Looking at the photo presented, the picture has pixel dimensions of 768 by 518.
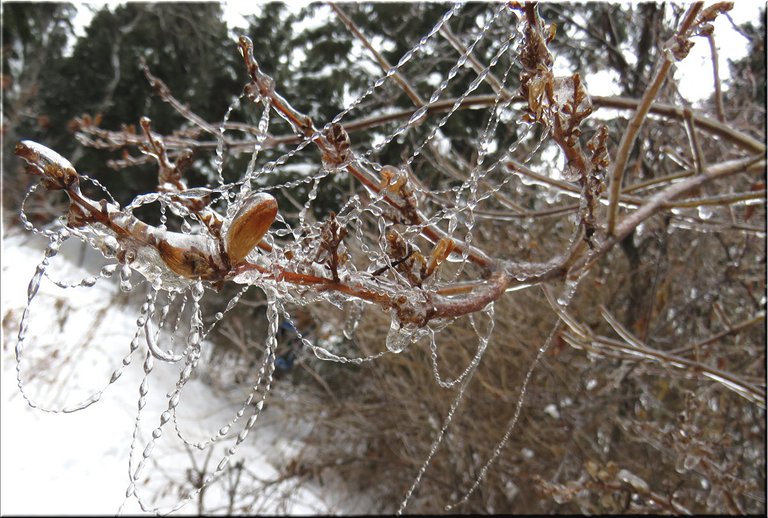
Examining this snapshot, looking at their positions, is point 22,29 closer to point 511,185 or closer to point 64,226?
point 511,185

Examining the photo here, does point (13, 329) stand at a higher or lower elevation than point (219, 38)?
lower

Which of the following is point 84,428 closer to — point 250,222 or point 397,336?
point 397,336

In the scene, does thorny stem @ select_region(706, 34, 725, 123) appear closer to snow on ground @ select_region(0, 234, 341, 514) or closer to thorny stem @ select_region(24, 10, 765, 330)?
thorny stem @ select_region(24, 10, 765, 330)

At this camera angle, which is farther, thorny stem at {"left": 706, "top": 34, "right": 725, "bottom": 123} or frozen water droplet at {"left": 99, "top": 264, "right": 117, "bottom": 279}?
thorny stem at {"left": 706, "top": 34, "right": 725, "bottom": 123}

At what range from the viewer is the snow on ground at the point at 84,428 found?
3.08 m

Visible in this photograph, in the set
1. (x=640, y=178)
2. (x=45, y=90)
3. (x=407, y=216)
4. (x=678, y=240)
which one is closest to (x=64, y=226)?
(x=407, y=216)

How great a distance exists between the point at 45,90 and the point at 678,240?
8.28 meters

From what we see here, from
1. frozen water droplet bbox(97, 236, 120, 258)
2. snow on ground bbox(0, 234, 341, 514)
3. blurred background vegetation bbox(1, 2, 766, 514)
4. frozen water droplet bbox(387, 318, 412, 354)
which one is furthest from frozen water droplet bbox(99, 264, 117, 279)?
snow on ground bbox(0, 234, 341, 514)

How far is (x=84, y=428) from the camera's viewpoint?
3.72 m

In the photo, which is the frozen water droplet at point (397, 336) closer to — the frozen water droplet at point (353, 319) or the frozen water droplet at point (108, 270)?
the frozen water droplet at point (353, 319)

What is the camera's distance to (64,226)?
0.47m

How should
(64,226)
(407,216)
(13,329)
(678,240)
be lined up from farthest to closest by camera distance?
(13,329), (678,240), (407,216), (64,226)

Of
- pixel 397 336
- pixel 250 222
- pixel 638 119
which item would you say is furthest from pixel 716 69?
pixel 250 222

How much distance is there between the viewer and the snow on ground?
3.08m
